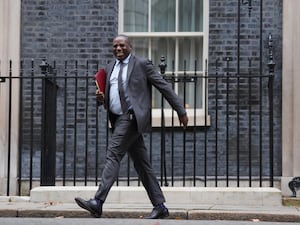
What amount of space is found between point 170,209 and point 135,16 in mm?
3690

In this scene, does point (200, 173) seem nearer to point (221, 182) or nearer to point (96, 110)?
point (221, 182)

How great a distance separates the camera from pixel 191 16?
35.0ft

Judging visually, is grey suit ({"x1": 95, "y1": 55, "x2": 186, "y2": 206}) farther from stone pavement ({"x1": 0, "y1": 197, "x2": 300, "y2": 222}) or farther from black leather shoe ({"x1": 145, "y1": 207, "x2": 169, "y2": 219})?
stone pavement ({"x1": 0, "y1": 197, "x2": 300, "y2": 222})

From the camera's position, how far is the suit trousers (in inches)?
270

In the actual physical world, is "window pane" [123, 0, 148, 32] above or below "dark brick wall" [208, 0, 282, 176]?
above

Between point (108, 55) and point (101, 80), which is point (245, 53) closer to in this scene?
point (108, 55)

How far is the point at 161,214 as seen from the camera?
720 centimetres

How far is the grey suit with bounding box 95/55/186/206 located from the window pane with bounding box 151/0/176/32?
355 centimetres

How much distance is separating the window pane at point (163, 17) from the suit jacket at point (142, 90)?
3.54 m

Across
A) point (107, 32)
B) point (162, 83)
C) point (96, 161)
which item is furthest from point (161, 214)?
point (107, 32)

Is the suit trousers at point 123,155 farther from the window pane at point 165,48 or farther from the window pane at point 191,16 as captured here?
the window pane at point 191,16

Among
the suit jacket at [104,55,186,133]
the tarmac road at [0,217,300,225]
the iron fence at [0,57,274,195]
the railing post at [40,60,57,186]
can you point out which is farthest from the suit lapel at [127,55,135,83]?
the iron fence at [0,57,274,195]

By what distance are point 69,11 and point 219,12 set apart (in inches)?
84.7

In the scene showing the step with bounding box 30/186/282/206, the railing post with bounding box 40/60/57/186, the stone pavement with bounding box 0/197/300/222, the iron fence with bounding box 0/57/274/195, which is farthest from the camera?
the iron fence with bounding box 0/57/274/195
